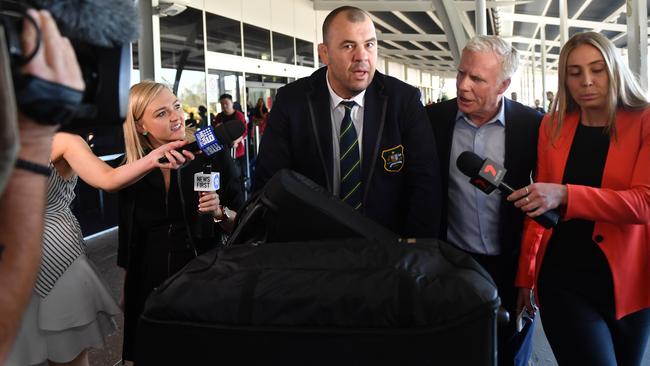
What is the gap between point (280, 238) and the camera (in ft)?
4.25

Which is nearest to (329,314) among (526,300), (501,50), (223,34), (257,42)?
(526,300)

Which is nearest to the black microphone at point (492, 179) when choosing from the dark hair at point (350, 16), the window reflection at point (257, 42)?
the dark hair at point (350, 16)

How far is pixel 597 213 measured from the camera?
149cm

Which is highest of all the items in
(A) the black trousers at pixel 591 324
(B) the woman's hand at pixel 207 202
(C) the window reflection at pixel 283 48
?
(C) the window reflection at pixel 283 48

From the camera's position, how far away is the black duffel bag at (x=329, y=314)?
3.04 feet

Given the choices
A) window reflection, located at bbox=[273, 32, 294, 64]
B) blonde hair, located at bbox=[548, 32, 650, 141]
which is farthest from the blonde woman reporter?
window reflection, located at bbox=[273, 32, 294, 64]

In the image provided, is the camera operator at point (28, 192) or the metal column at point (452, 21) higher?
the metal column at point (452, 21)

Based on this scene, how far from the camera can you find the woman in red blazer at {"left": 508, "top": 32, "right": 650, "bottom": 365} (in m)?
1.49

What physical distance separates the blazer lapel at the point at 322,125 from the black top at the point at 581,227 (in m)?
0.79

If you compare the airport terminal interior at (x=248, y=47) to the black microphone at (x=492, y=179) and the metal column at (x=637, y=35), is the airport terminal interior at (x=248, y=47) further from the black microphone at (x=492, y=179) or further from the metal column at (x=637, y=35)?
the black microphone at (x=492, y=179)

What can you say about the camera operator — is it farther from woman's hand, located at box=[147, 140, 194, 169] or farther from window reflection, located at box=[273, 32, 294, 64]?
window reflection, located at box=[273, 32, 294, 64]

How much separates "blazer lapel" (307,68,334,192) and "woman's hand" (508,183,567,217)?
2.20 feet

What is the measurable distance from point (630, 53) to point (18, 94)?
3796 millimetres

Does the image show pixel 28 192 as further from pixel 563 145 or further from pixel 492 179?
pixel 563 145
